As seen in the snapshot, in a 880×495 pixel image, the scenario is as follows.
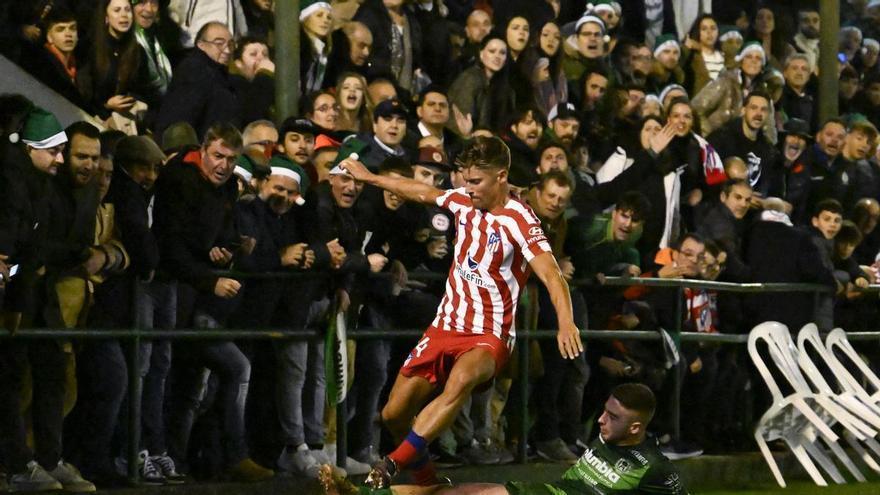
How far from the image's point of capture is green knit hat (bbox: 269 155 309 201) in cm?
1116

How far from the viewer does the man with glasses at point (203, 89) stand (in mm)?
12234

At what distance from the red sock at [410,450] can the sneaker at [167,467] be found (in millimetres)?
1617

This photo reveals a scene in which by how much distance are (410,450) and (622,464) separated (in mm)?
1226

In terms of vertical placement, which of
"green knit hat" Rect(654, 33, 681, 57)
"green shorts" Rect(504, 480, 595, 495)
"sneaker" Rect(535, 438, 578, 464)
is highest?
"green knit hat" Rect(654, 33, 681, 57)

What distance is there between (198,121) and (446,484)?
3.40 metres

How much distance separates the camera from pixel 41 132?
32.4 feet

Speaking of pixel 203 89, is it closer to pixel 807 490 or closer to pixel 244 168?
pixel 244 168

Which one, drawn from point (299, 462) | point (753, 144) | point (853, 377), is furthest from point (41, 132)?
point (753, 144)

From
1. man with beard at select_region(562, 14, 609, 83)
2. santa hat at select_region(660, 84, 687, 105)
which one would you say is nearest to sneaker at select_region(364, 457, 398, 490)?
man with beard at select_region(562, 14, 609, 83)

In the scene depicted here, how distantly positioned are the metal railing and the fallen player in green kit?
5.51 ft

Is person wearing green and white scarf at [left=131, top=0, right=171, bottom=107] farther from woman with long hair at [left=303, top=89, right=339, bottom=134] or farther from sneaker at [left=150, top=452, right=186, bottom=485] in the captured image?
sneaker at [left=150, top=452, right=186, bottom=485]

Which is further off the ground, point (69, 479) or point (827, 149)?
point (827, 149)

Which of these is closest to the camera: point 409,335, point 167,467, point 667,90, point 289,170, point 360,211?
point 167,467

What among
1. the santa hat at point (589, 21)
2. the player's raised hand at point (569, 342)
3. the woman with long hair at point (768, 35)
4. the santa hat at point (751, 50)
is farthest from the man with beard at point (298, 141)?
the woman with long hair at point (768, 35)
